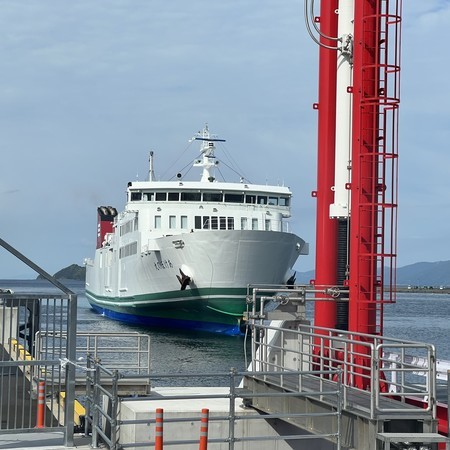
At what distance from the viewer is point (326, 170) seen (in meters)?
16.6

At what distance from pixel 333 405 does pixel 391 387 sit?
14.2 ft

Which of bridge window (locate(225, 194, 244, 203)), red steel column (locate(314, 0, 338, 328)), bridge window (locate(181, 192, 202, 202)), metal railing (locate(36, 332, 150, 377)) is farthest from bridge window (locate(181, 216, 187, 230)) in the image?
red steel column (locate(314, 0, 338, 328))

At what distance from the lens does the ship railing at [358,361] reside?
999 centimetres

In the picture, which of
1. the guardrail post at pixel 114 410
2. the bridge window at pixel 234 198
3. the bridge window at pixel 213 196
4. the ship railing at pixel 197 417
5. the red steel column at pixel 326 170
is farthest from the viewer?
the bridge window at pixel 234 198

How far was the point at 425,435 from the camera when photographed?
32.2 feet

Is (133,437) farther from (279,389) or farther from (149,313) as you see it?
(149,313)

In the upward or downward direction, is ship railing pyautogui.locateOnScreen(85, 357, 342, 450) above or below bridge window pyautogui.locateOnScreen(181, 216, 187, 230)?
below

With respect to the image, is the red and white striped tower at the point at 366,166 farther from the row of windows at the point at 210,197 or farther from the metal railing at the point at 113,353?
the row of windows at the point at 210,197

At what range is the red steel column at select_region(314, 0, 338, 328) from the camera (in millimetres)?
16328

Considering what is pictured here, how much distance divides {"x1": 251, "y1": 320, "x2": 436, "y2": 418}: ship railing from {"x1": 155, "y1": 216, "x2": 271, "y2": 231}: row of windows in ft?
104

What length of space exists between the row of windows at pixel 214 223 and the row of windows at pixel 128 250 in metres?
3.97

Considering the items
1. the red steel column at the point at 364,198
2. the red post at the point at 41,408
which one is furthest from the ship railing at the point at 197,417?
the red steel column at the point at 364,198

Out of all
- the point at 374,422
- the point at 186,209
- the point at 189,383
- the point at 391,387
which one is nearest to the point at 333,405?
the point at 374,422

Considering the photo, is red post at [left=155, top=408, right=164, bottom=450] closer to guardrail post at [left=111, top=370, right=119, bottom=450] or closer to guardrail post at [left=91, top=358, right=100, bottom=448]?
guardrail post at [left=111, top=370, right=119, bottom=450]
